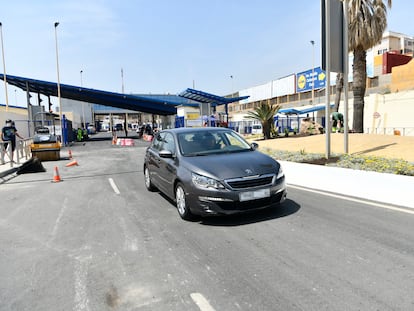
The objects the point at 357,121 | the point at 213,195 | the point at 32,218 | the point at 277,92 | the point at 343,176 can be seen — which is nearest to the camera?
the point at 213,195

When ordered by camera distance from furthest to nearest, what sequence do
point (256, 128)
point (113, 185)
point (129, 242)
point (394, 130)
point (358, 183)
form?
point (256, 128)
point (394, 130)
point (113, 185)
point (358, 183)
point (129, 242)

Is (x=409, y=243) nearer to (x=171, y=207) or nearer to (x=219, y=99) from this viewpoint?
(x=171, y=207)

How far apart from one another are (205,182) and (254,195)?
78cm

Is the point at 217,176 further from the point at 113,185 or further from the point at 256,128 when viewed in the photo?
the point at 256,128

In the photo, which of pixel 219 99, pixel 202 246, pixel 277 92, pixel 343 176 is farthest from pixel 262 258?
pixel 277 92

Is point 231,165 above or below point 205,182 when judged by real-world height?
above

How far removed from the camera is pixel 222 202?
16.7ft

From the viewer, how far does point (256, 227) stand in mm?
5176

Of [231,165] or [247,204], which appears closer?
[247,204]

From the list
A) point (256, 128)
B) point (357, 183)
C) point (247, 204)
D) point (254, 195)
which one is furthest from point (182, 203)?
point (256, 128)

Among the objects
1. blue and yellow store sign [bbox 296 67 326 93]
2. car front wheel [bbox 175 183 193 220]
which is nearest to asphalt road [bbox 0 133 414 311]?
car front wheel [bbox 175 183 193 220]

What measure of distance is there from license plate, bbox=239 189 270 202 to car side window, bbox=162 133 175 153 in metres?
2.00

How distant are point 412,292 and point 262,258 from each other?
156 cm

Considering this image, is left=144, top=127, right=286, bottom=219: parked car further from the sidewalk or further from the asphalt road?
the sidewalk
